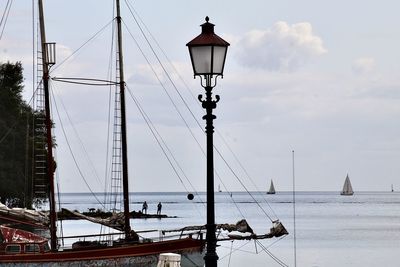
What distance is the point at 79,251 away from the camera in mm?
48875

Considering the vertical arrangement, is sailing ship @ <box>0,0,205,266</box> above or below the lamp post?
below

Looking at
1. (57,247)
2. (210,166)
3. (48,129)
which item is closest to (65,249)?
(57,247)

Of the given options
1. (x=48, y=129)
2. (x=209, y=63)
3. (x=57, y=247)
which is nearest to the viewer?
(x=209, y=63)

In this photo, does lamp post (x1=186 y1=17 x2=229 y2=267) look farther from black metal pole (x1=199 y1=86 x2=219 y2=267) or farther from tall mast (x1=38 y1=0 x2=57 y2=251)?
tall mast (x1=38 y1=0 x2=57 y2=251)

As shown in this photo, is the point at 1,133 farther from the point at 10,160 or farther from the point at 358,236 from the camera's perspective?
the point at 358,236

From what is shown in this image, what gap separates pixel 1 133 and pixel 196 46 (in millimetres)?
84582

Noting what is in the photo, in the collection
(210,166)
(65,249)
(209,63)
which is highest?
(209,63)

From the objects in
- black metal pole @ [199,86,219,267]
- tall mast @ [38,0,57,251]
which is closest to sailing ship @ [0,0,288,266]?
tall mast @ [38,0,57,251]

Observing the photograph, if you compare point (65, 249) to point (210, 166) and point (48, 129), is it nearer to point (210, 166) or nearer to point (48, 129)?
point (48, 129)

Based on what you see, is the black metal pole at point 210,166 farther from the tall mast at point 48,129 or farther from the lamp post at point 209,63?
the tall mast at point 48,129

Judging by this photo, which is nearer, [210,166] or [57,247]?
[210,166]

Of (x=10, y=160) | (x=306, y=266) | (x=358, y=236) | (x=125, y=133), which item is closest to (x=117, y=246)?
(x=125, y=133)

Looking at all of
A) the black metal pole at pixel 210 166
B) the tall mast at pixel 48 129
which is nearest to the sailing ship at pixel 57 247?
the tall mast at pixel 48 129

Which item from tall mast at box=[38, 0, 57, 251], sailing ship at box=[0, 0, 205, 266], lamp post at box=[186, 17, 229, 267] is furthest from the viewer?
tall mast at box=[38, 0, 57, 251]
